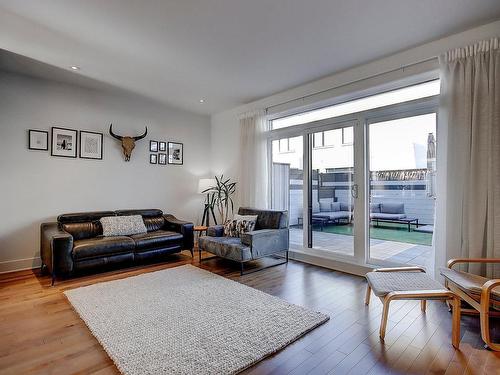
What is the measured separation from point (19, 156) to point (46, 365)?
3292 mm

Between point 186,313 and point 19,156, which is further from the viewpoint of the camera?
point 19,156

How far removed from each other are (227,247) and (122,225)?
1760 mm

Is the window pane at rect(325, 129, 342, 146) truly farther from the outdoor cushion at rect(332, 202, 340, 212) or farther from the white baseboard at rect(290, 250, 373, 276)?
the white baseboard at rect(290, 250, 373, 276)

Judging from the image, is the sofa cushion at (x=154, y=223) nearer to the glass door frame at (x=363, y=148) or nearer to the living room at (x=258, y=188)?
the living room at (x=258, y=188)

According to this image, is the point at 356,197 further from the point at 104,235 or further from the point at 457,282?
the point at 104,235

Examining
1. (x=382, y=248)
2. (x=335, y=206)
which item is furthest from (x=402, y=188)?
(x=335, y=206)

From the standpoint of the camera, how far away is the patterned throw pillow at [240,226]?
428 cm

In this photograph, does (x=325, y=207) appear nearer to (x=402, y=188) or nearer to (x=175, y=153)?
(x=402, y=188)

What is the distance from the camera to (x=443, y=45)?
116 inches

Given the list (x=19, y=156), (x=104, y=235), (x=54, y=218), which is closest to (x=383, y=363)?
(x=104, y=235)

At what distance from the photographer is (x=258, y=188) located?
4.96 metres

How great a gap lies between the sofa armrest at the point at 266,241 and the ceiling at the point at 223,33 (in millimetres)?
2314

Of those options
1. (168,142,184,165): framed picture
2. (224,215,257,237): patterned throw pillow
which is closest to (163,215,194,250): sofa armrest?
(224,215,257,237): patterned throw pillow

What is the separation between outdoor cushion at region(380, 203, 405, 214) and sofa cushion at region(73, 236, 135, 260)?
359cm
